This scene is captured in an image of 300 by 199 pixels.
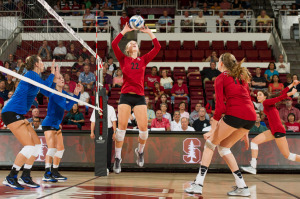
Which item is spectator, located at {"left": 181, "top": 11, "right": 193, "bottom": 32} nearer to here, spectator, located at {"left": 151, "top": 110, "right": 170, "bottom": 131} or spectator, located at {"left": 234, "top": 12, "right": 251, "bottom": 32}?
spectator, located at {"left": 234, "top": 12, "right": 251, "bottom": 32}

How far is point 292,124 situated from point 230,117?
5.78m

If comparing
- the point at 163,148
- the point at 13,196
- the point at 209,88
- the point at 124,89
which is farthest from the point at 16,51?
the point at 13,196

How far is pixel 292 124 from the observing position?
10281 millimetres

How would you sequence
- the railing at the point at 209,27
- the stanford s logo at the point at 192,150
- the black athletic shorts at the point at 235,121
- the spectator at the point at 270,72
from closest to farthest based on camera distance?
the black athletic shorts at the point at 235,121
the stanford s logo at the point at 192,150
the spectator at the point at 270,72
the railing at the point at 209,27

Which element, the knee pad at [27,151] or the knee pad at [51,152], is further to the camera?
the knee pad at [51,152]

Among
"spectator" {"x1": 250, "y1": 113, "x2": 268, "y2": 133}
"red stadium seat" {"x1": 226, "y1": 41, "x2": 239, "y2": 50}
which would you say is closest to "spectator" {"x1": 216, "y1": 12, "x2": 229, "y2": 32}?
"red stadium seat" {"x1": 226, "y1": 41, "x2": 239, "y2": 50}

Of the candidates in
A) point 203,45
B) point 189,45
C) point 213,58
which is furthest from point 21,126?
point 203,45

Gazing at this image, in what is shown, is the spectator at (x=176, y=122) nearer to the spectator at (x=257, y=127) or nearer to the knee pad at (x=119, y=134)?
the spectator at (x=257, y=127)

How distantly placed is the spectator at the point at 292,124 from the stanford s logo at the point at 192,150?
2.77 m

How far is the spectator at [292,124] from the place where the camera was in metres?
10.2

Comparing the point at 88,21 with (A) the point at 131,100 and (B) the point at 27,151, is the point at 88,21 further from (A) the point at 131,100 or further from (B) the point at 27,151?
(B) the point at 27,151

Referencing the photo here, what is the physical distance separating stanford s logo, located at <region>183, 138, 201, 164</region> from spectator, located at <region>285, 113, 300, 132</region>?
2.77 metres

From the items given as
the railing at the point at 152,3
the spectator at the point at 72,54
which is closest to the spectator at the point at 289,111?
the spectator at the point at 72,54

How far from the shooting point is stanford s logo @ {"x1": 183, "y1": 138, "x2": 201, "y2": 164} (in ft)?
29.8
